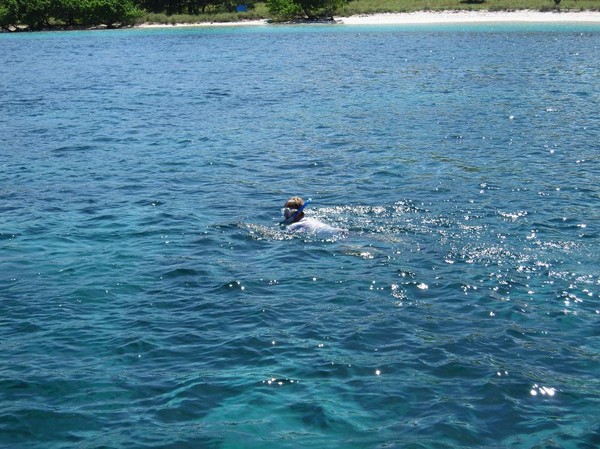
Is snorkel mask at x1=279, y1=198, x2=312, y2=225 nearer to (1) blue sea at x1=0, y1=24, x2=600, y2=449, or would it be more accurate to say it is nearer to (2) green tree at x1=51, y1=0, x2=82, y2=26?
(1) blue sea at x1=0, y1=24, x2=600, y2=449

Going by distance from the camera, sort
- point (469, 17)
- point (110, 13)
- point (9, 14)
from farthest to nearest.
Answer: point (9, 14) < point (110, 13) < point (469, 17)

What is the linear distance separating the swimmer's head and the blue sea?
42cm

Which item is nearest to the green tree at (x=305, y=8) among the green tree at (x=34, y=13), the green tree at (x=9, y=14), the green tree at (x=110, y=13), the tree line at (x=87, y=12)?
the tree line at (x=87, y=12)

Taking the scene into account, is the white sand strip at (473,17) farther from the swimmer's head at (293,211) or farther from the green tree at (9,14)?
the swimmer's head at (293,211)

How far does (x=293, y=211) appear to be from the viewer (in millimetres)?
14914

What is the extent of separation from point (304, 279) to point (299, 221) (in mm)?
2564

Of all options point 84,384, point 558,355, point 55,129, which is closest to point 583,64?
point 55,129

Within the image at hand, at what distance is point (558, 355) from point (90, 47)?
64.3 meters

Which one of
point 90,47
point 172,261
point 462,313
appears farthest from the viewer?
point 90,47

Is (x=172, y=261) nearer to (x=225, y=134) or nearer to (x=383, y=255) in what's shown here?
(x=383, y=255)

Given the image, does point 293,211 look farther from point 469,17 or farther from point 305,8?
point 305,8

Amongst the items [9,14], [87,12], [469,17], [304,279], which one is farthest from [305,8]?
[304,279]

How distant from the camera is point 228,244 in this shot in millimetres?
14477

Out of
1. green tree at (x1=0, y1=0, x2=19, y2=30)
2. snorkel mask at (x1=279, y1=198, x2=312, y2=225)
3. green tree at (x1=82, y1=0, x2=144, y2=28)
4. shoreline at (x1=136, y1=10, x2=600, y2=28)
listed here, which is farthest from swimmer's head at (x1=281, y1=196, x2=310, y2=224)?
green tree at (x1=0, y1=0, x2=19, y2=30)
